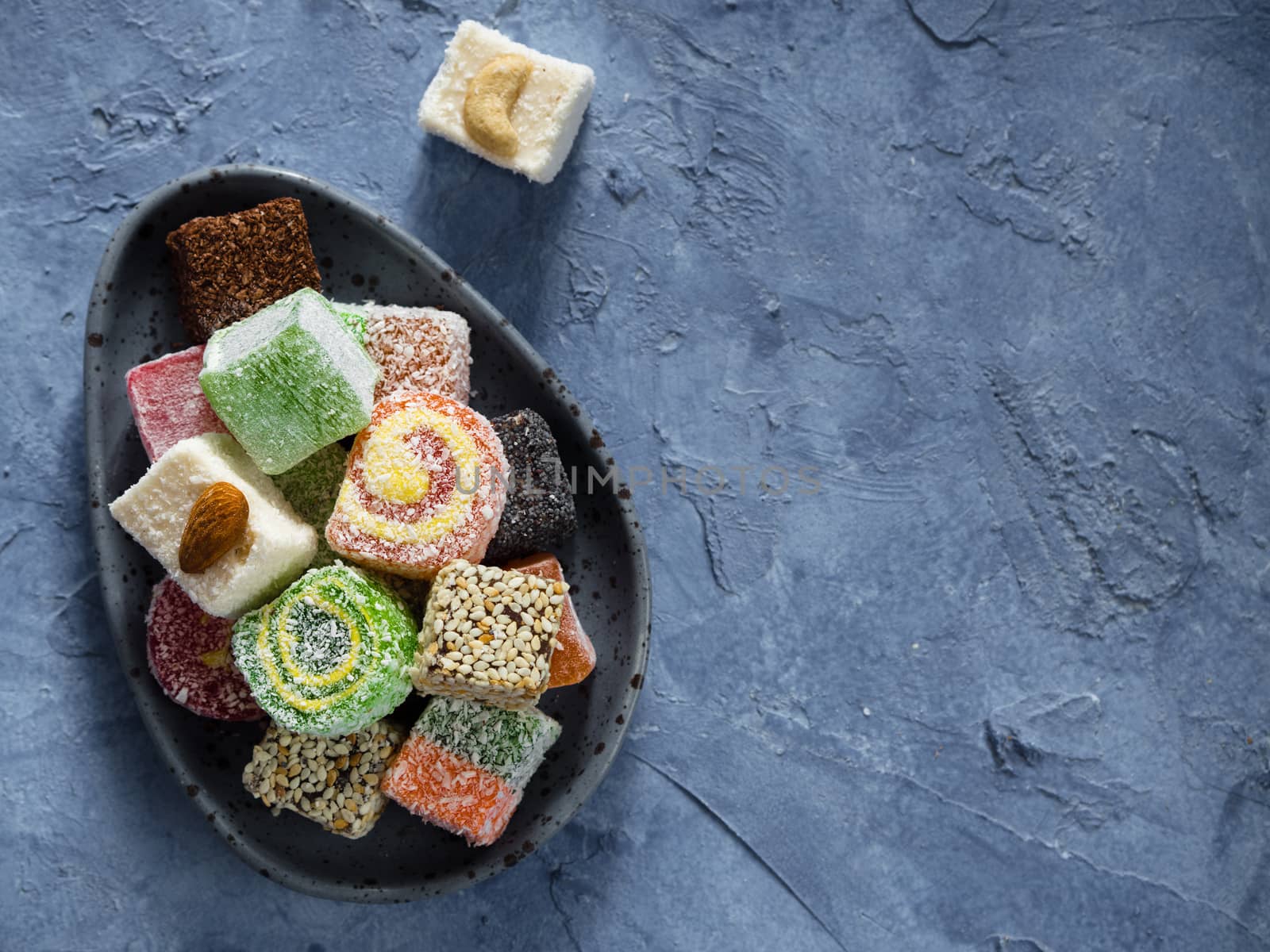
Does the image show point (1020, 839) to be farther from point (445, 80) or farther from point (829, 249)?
point (445, 80)

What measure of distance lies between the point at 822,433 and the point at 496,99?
1.06m

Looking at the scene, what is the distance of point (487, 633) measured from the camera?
2012mm

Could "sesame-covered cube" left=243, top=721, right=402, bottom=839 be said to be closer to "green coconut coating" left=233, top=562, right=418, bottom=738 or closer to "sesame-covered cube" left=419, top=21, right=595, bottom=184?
"green coconut coating" left=233, top=562, right=418, bottom=738

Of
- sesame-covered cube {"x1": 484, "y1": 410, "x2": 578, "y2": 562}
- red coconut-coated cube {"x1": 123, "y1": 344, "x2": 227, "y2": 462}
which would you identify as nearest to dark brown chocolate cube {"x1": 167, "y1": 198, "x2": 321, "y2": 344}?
red coconut-coated cube {"x1": 123, "y1": 344, "x2": 227, "y2": 462}

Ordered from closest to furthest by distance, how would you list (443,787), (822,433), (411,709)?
(443,787) → (411,709) → (822,433)

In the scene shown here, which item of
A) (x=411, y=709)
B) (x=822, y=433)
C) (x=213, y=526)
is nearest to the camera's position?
(x=213, y=526)

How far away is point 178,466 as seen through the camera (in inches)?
78.5

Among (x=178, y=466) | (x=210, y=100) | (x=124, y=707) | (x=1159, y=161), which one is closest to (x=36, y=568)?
(x=124, y=707)

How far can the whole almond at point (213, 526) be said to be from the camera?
6.40ft

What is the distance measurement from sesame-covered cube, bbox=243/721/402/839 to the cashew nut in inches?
50.4

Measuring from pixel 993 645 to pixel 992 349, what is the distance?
71 cm

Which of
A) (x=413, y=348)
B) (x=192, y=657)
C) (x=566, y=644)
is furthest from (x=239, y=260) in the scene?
(x=566, y=644)

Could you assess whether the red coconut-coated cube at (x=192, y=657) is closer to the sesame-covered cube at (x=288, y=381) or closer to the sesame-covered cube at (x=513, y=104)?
the sesame-covered cube at (x=288, y=381)

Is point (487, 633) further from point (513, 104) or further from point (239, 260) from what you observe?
point (513, 104)
